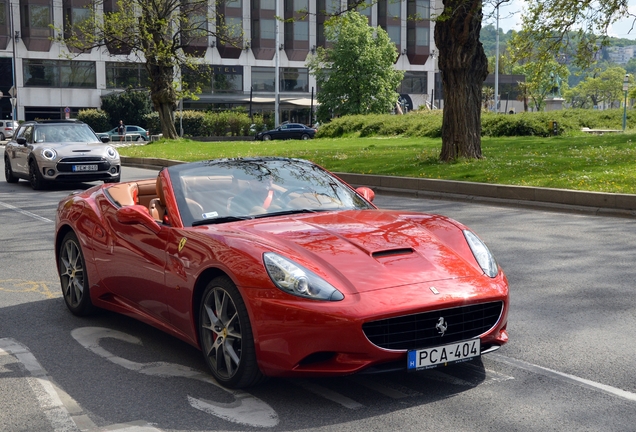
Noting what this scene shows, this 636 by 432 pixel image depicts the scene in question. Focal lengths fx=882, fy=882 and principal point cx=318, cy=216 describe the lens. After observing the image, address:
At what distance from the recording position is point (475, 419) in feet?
14.1

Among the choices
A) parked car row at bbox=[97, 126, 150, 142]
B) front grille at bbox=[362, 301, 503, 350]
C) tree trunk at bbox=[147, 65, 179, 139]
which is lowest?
parked car row at bbox=[97, 126, 150, 142]

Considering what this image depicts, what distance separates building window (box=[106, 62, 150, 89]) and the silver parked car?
56769 millimetres

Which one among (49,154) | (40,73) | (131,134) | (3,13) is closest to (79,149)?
(49,154)

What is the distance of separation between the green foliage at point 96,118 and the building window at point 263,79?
15212 millimetres

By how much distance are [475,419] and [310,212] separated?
6.50 feet

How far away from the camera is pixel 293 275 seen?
4598 mm

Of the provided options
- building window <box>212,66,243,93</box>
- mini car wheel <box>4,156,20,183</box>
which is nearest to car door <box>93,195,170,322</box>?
mini car wheel <box>4,156,20,183</box>

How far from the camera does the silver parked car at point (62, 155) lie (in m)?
18.9

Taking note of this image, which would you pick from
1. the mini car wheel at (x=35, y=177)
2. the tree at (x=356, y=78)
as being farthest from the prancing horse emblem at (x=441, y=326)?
the tree at (x=356, y=78)

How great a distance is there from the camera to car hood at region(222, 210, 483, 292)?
468 centimetres

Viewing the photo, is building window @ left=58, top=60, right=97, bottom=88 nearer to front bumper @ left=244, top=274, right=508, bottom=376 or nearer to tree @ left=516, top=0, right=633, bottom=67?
tree @ left=516, top=0, right=633, bottom=67

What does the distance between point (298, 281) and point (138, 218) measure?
1.62 metres

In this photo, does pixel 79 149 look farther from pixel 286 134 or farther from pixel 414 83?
pixel 414 83

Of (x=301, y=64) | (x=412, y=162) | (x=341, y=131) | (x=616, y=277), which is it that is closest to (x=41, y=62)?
(x=301, y=64)
